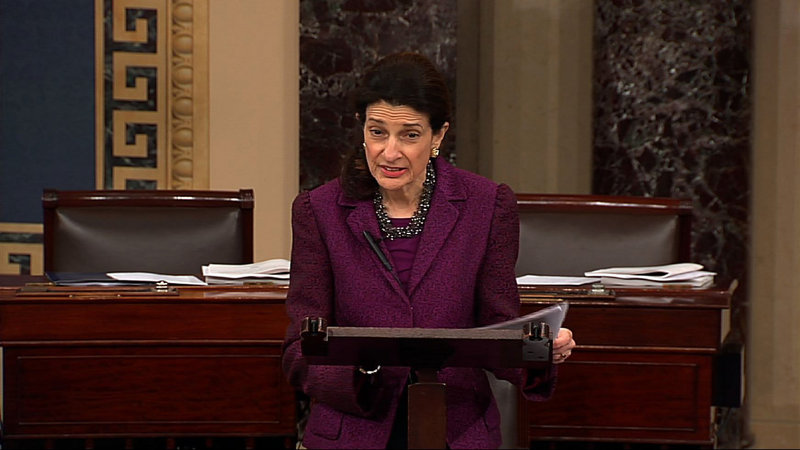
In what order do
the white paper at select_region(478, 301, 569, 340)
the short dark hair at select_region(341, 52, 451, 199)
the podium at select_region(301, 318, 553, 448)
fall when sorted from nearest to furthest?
the podium at select_region(301, 318, 553, 448) < the white paper at select_region(478, 301, 569, 340) < the short dark hair at select_region(341, 52, 451, 199)

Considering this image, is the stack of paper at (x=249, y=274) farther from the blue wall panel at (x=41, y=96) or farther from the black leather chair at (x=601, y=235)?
the blue wall panel at (x=41, y=96)

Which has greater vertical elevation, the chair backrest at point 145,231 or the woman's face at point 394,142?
the woman's face at point 394,142

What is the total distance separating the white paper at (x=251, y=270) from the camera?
340cm

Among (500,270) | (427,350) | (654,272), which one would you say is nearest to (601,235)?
(654,272)

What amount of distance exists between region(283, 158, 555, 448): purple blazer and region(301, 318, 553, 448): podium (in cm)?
47

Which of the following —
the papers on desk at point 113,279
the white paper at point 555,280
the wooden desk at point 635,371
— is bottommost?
the wooden desk at point 635,371

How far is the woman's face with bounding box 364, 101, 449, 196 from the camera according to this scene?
2350 mm

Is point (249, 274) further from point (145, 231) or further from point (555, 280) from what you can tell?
point (555, 280)

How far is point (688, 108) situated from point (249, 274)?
2187mm

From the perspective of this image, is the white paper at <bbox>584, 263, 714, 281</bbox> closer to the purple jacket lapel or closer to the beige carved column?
the purple jacket lapel

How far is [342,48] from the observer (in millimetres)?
4855

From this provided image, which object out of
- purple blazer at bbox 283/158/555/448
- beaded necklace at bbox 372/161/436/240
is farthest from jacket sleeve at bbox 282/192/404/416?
beaded necklace at bbox 372/161/436/240

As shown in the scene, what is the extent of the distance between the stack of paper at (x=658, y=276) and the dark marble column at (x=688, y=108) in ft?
4.42

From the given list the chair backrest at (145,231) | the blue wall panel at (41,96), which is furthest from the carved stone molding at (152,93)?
the chair backrest at (145,231)
